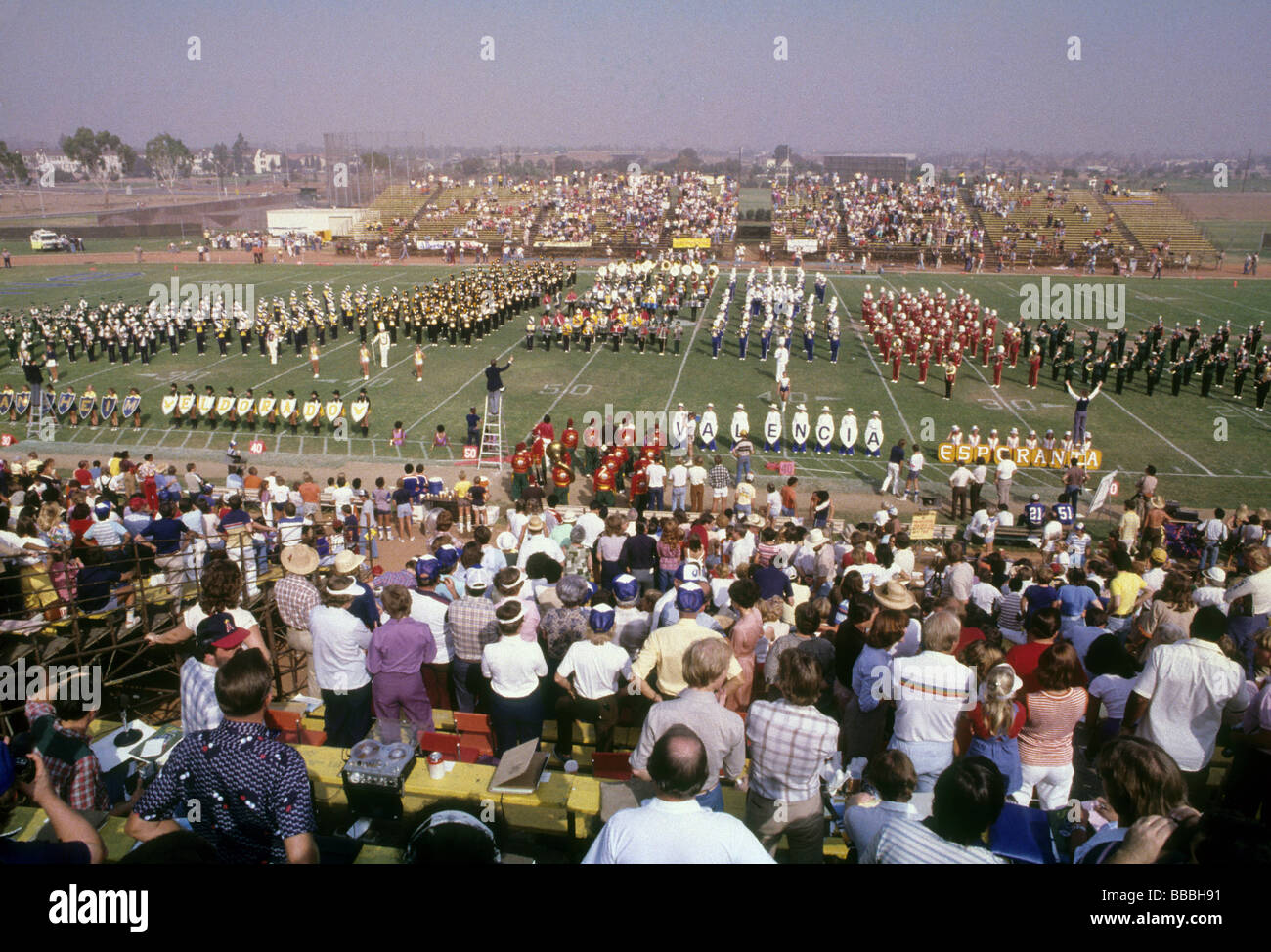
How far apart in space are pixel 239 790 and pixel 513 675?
2305 mm

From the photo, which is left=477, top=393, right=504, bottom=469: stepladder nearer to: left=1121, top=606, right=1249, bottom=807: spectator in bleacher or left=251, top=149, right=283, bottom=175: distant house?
left=1121, top=606, right=1249, bottom=807: spectator in bleacher

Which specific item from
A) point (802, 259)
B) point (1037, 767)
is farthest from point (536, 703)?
point (802, 259)

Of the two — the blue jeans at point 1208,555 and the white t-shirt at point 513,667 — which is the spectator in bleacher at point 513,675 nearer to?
the white t-shirt at point 513,667

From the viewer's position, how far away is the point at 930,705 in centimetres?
460

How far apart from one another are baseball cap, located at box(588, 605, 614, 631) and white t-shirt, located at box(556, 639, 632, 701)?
0.46ft

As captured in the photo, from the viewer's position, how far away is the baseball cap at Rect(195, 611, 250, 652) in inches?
187

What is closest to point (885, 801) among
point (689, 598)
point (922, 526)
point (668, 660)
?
point (668, 660)

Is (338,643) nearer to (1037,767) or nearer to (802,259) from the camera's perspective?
(1037,767)

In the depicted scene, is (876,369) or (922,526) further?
(876,369)

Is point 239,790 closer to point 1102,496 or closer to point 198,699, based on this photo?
point 198,699

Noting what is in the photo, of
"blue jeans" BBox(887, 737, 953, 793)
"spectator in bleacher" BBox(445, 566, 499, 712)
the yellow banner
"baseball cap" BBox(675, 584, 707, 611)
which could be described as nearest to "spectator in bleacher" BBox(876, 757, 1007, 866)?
"blue jeans" BBox(887, 737, 953, 793)

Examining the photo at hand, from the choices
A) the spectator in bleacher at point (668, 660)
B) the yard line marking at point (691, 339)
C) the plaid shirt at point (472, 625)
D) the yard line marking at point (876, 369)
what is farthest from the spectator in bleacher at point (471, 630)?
the yard line marking at point (691, 339)
